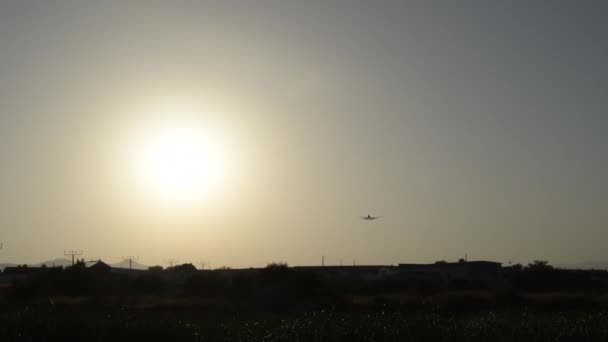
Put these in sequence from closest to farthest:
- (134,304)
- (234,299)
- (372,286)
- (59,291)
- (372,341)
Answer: (372,341), (134,304), (234,299), (59,291), (372,286)

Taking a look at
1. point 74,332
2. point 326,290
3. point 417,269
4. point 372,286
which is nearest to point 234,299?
point 326,290

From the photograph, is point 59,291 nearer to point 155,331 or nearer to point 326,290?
point 326,290

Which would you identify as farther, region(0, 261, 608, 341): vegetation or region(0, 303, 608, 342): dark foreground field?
region(0, 261, 608, 341): vegetation

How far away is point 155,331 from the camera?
32875mm

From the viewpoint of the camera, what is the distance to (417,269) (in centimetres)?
8931

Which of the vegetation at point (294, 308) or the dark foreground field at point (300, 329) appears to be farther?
the vegetation at point (294, 308)

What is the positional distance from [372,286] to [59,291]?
28.4 meters

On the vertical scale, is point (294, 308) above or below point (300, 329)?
above

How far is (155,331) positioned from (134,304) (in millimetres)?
21658

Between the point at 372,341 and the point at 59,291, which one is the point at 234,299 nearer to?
the point at 59,291

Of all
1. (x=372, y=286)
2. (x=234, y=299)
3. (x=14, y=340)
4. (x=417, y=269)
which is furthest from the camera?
(x=417, y=269)

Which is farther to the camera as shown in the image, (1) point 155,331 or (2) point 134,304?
(2) point 134,304

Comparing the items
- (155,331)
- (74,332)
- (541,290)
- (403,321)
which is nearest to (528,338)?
(403,321)

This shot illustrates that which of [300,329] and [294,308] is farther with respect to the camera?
[294,308]
